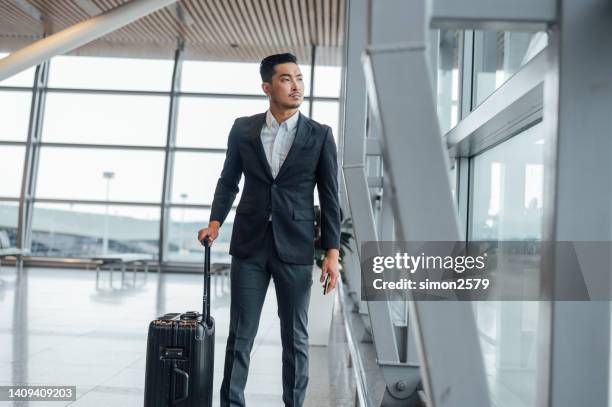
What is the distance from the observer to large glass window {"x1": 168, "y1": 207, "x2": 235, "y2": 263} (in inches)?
525

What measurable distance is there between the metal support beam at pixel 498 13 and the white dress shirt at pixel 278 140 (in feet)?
5.15

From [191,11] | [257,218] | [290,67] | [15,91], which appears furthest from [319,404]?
[15,91]

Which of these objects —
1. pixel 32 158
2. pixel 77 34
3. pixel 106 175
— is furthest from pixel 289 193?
pixel 32 158

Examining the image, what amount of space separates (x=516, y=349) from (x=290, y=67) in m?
1.42

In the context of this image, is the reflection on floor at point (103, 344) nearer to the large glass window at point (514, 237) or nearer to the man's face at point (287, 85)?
the large glass window at point (514, 237)

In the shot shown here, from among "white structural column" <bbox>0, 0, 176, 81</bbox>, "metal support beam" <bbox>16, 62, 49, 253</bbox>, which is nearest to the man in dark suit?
"white structural column" <bbox>0, 0, 176, 81</bbox>

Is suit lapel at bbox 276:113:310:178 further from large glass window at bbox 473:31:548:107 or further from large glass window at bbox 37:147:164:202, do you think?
large glass window at bbox 37:147:164:202

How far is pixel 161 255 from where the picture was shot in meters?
13.5

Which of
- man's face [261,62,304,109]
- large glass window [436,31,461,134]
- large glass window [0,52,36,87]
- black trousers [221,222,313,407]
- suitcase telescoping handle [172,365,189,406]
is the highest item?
large glass window [0,52,36,87]

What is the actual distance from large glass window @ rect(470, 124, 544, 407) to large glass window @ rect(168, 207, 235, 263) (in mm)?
10750

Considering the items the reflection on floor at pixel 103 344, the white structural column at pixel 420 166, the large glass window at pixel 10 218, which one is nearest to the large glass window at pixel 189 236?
the large glass window at pixel 10 218

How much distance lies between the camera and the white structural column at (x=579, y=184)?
1.13 meters

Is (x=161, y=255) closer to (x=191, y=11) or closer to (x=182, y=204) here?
(x=182, y=204)

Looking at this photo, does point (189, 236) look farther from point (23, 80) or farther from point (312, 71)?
point (23, 80)
